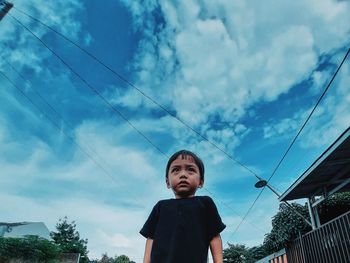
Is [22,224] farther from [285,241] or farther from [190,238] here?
[190,238]

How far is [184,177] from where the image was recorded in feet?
5.16

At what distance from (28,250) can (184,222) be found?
24.4m

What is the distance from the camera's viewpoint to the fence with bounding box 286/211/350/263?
15.4 feet

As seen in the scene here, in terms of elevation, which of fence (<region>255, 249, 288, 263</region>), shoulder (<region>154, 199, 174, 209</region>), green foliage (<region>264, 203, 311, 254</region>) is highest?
green foliage (<region>264, 203, 311, 254</region>)

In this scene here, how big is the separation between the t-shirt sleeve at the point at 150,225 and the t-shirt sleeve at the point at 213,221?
1.00ft

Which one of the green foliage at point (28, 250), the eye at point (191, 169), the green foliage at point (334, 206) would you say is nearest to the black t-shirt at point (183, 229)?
the eye at point (191, 169)

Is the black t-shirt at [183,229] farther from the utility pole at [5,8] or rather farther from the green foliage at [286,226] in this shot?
the green foliage at [286,226]

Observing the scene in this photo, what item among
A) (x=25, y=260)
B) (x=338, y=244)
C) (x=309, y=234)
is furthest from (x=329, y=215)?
(x=25, y=260)

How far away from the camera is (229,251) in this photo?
96.4 ft

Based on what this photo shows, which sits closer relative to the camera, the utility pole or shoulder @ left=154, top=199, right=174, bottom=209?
shoulder @ left=154, top=199, right=174, bottom=209

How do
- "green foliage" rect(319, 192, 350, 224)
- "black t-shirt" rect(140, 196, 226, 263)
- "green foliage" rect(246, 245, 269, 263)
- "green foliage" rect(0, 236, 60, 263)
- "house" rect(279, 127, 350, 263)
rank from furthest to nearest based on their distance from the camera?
"green foliage" rect(0, 236, 60, 263) → "green foliage" rect(246, 245, 269, 263) → "green foliage" rect(319, 192, 350, 224) → "house" rect(279, 127, 350, 263) → "black t-shirt" rect(140, 196, 226, 263)

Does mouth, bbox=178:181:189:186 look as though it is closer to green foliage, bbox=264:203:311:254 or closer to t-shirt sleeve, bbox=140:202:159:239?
t-shirt sleeve, bbox=140:202:159:239

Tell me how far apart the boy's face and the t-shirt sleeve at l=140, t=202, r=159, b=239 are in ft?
0.55

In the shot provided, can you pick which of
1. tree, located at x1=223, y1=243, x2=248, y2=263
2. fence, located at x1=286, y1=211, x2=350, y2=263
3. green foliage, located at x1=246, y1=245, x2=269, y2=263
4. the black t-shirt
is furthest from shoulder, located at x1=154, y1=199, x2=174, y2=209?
tree, located at x1=223, y1=243, x2=248, y2=263
